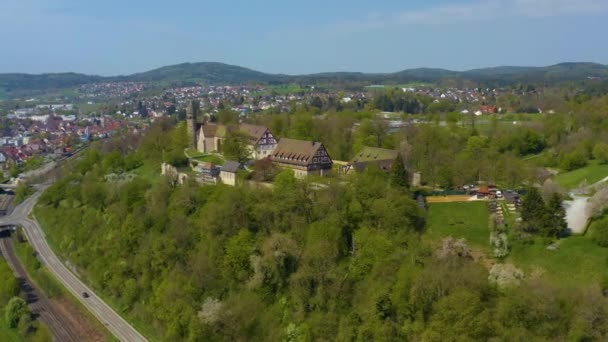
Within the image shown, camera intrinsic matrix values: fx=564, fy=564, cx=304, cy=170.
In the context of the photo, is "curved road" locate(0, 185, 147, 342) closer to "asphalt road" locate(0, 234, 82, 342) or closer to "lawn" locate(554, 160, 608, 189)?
"asphalt road" locate(0, 234, 82, 342)

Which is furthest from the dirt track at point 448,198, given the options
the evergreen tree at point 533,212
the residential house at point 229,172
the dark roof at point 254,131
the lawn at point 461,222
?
the dark roof at point 254,131

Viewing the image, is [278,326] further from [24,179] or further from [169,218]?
[24,179]

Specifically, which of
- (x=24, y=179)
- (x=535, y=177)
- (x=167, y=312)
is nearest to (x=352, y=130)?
(x=535, y=177)

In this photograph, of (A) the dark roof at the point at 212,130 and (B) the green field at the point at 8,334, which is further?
(A) the dark roof at the point at 212,130

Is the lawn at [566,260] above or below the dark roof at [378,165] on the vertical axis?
below

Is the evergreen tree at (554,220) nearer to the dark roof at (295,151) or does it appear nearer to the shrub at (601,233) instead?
the shrub at (601,233)

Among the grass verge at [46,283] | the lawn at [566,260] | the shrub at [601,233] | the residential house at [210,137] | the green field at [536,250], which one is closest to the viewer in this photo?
the lawn at [566,260]

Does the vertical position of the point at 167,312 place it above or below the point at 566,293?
below

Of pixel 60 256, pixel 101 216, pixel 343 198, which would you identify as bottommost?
pixel 60 256
